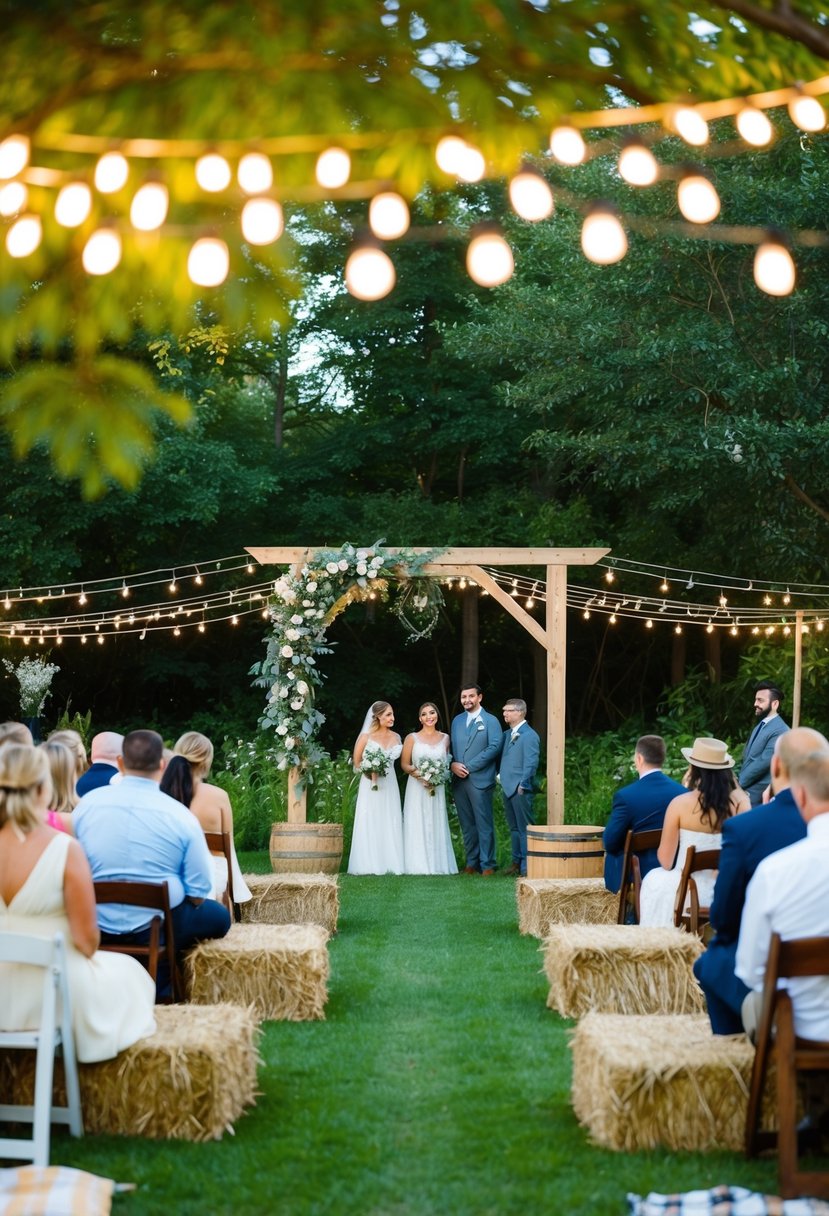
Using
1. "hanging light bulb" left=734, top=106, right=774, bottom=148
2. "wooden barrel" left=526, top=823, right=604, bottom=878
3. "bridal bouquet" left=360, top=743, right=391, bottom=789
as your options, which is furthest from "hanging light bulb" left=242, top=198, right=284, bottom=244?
"bridal bouquet" left=360, top=743, right=391, bottom=789

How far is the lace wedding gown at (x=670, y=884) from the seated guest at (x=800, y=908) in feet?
9.21

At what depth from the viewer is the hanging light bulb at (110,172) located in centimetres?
414

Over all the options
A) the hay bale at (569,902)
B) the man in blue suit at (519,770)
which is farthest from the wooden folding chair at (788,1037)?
the man in blue suit at (519,770)

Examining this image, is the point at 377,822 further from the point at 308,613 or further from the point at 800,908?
the point at 800,908

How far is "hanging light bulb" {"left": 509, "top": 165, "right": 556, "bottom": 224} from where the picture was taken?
4441 millimetres

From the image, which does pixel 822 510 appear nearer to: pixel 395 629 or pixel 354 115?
pixel 395 629

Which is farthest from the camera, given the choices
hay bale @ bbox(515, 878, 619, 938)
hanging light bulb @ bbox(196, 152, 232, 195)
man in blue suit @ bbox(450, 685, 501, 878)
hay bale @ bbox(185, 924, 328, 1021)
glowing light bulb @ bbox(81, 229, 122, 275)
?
man in blue suit @ bbox(450, 685, 501, 878)

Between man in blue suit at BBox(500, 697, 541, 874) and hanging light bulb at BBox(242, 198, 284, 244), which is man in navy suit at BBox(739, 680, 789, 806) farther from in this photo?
hanging light bulb at BBox(242, 198, 284, 244)

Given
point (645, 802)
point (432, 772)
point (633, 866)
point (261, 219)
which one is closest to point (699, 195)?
point (261, 219)

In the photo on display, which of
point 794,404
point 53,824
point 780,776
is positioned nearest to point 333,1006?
point 53,824

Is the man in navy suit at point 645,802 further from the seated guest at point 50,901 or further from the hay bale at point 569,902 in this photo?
the seated guest at point 50,901

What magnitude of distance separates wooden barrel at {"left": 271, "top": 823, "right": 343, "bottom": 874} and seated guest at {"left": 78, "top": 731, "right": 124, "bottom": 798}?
4357 mm

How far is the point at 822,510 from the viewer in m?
15.6

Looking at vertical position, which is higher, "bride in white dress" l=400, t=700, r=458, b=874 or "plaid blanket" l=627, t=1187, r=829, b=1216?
"bride in white dress" l=400, t=700, r=458, b=874
